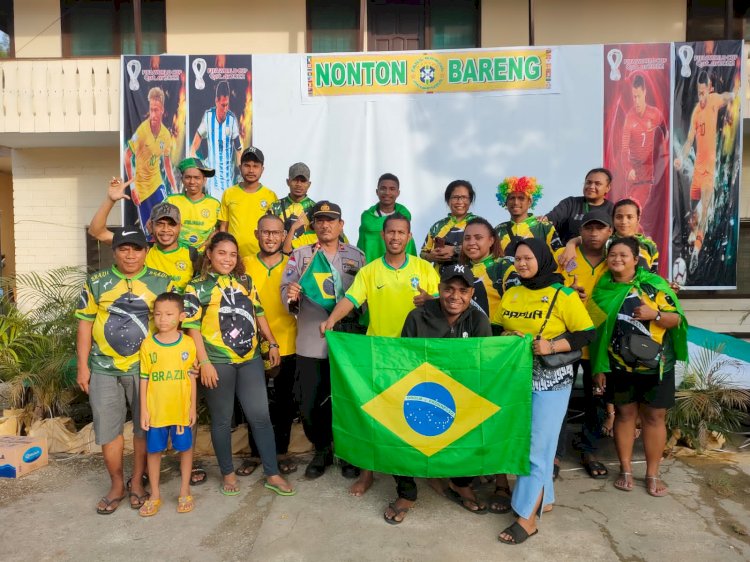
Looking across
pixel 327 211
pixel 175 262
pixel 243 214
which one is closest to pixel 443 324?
pixel 327 211

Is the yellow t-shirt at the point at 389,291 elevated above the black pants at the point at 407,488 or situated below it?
above

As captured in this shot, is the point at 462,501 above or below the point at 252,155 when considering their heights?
below

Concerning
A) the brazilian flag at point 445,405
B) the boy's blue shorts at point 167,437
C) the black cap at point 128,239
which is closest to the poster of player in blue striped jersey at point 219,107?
the black cap at point 128,239

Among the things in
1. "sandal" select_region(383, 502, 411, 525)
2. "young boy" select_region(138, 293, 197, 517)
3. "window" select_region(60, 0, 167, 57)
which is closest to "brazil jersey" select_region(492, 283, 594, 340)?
"sandal" select_region(383, 502, 411, 525)

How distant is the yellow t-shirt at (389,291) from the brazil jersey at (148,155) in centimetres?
484

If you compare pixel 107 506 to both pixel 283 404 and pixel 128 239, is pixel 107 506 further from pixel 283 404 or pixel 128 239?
pixel 128 239

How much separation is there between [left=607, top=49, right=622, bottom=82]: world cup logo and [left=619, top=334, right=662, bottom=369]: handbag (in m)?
4.59

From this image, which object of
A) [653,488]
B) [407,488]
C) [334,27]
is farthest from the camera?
[334,27]

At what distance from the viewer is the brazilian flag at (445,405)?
10.9 ft

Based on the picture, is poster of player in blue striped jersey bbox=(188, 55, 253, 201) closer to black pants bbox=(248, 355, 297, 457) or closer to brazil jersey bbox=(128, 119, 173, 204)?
brazil jersey bbox=(128, 119, 173, 204)

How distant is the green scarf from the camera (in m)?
3.65

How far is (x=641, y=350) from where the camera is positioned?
11.8ft

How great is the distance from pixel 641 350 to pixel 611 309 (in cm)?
32

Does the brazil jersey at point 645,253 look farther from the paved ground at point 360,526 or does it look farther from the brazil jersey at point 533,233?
the paved ground at point 360,526
